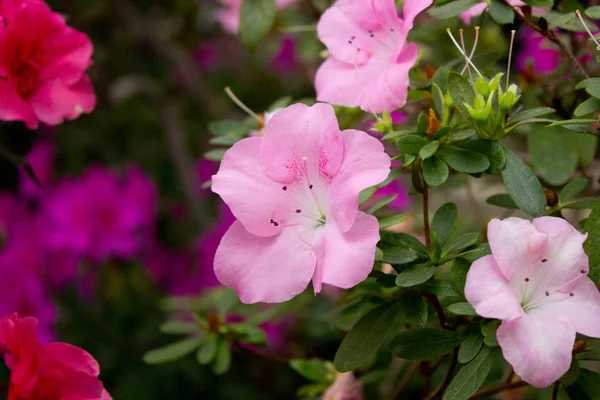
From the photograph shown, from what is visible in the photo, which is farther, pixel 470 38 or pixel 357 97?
pixel 470 38

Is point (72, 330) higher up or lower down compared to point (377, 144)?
lower down

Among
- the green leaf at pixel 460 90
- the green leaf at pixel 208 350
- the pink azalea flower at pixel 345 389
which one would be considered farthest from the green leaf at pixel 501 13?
the green leaf at pixel 208 350

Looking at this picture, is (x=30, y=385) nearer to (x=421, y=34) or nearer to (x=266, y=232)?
(x=266, y=232)

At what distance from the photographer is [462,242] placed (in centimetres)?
78

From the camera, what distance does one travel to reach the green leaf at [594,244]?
712mm

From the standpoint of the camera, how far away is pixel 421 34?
1198mm

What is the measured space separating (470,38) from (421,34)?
0.09m

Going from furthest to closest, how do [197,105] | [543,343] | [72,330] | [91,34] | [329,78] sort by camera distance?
1. [197,105]
2. [91,34]
3. [72,330]
4. [329,78]
5. [543,343]

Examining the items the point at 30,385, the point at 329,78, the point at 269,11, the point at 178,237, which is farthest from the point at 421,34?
the point at 178,237

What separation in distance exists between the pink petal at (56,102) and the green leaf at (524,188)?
0.54m

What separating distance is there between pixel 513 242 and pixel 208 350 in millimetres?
522

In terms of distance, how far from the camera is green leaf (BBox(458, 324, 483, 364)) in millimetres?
718

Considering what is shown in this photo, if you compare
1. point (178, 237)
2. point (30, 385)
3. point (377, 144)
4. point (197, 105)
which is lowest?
point (178, 237)

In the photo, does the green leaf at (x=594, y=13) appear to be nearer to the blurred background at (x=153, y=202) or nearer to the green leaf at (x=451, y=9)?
the green leaf at (x=451, y=9)
